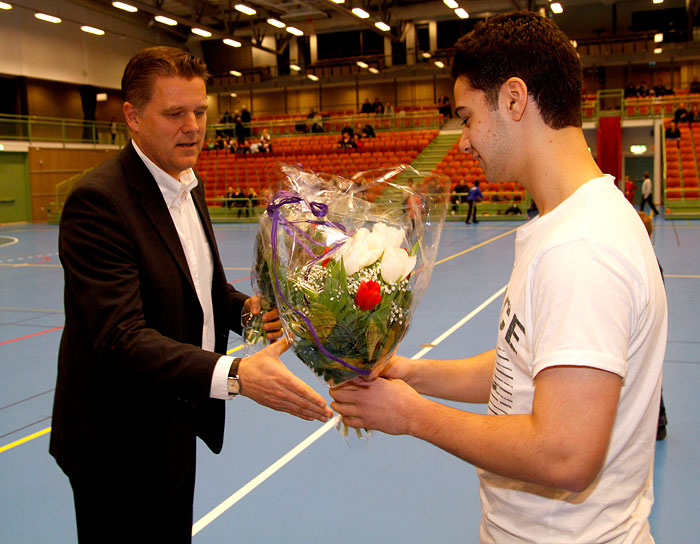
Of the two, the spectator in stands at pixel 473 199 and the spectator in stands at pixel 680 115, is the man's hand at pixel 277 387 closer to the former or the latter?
the spectator in stands at pixel 473 199

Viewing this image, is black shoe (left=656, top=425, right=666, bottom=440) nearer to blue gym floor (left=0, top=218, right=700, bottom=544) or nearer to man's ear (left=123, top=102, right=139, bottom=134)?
blue gym floor (left=0, top=218, right=700, bottom=544)

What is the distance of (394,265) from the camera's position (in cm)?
143

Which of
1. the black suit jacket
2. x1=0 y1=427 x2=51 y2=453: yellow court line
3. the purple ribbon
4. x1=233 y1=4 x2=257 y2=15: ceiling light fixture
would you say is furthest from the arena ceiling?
the purple ribbon

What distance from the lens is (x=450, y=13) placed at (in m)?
30.1

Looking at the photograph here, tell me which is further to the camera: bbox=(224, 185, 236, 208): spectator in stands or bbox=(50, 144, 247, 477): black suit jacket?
bbox=(224, 185, 236, 208): spectator in stands

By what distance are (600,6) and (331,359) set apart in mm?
35741

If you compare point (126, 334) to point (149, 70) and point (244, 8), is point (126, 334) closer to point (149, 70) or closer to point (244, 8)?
point (149, 70)

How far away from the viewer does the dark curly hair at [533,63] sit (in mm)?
1271

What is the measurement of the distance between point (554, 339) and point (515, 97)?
20.4 inches

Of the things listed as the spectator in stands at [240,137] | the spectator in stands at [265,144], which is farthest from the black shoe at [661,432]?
the spectator in stands at [240,137]

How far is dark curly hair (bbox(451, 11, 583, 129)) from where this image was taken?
1271mm

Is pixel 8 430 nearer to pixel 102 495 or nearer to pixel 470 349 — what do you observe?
pixel 102 495

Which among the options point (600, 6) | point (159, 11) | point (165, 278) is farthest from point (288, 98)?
point (165, 278)

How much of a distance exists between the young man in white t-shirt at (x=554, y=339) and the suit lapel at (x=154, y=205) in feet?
2.74
